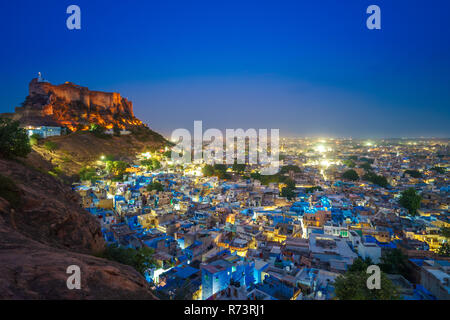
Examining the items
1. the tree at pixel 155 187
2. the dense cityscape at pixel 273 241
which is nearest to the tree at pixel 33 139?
the dense cityscape at pixel 273 241

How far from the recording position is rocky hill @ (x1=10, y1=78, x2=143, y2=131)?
38838mm

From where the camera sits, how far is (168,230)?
12398mm

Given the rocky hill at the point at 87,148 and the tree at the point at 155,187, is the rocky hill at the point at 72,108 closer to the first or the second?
the rocky hill at the point at 87,148

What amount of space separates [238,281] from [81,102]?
54589 millimetres

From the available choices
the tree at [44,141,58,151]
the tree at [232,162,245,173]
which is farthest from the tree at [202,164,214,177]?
the tree at [44,141,58,151]

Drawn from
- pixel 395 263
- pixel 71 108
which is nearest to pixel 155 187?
pixel 395 263

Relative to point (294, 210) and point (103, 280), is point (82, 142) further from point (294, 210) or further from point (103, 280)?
point (103, 280)

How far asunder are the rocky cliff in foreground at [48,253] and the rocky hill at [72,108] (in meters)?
38.0

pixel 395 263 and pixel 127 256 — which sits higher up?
pixel 127 256

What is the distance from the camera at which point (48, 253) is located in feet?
12.6

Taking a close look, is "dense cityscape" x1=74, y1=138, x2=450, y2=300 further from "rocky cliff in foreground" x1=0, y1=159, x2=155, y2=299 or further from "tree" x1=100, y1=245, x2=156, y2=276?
"rocky cliff in foreground" x1=0, y1=159, x2=155, y2=299

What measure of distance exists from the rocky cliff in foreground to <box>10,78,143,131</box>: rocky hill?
38.0m

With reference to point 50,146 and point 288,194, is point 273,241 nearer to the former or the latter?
point 288,194

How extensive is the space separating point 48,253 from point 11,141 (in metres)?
7.88
